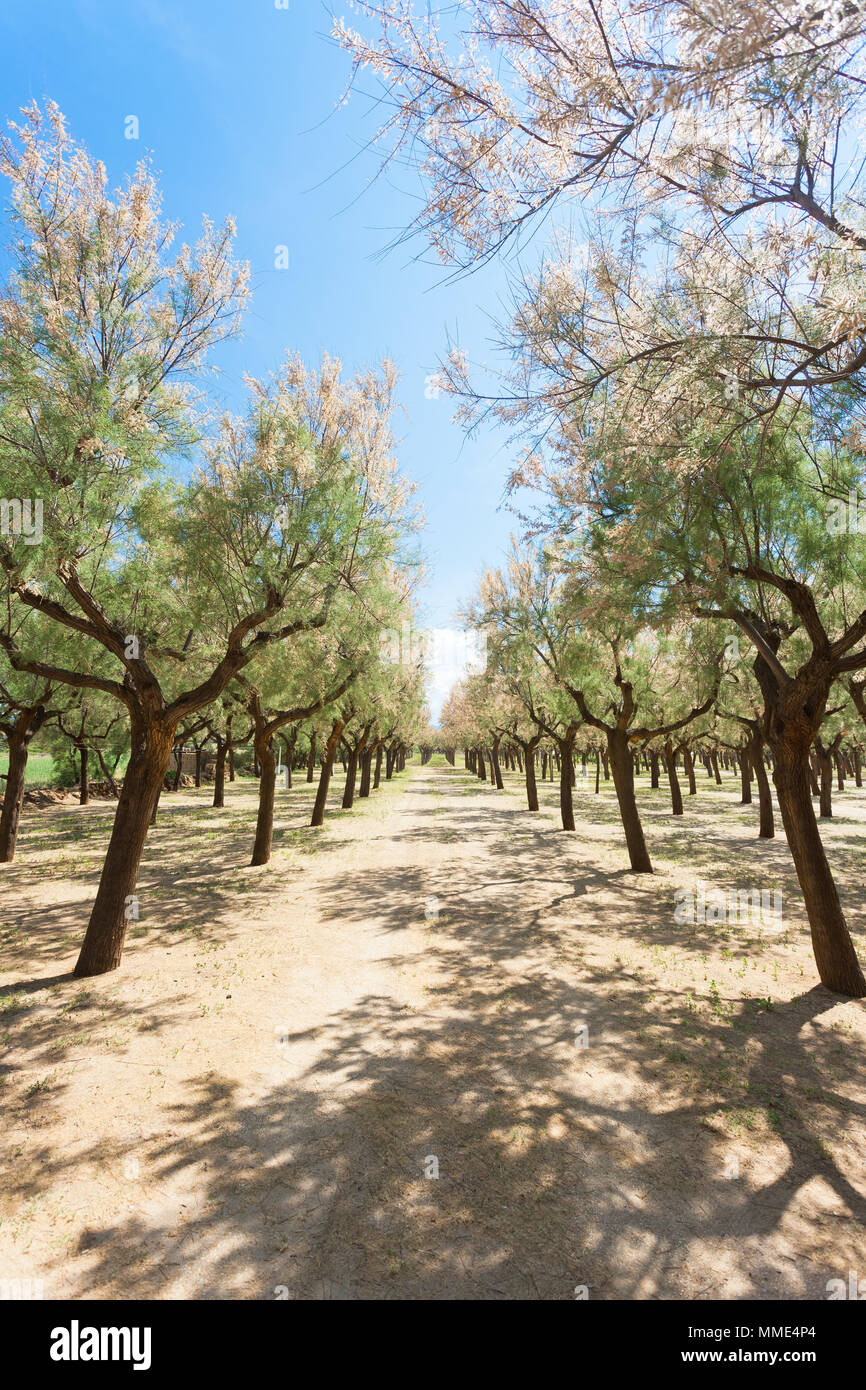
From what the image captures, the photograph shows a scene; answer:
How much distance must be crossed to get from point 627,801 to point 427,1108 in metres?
9.56

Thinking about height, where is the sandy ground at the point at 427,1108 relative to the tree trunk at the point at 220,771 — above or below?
below

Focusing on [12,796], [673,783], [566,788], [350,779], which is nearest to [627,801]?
[566,788]

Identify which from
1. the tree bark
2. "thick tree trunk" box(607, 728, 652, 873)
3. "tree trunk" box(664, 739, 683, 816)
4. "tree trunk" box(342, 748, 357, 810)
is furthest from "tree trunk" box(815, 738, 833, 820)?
"tree trunk" box(342, 748, 357, 810)

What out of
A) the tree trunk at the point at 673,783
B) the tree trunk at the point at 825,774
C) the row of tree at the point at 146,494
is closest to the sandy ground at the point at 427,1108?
the row of tree at the point at 146,494

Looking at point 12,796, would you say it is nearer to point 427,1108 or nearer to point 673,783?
point 427,1108

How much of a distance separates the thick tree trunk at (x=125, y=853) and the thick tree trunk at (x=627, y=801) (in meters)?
9.45

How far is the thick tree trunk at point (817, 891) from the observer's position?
635cm

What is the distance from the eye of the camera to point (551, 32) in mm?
2994

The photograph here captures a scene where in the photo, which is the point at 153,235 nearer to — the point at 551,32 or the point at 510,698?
the point at 551,32

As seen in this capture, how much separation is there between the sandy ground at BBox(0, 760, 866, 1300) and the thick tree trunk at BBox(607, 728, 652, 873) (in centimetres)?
348

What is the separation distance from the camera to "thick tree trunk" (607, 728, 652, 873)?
1271cm

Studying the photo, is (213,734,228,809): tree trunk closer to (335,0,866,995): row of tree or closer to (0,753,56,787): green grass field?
(0,753,56,787): green grass field

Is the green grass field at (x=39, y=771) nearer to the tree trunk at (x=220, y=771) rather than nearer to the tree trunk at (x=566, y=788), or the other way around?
the tree trunk at (x=220, y=771)

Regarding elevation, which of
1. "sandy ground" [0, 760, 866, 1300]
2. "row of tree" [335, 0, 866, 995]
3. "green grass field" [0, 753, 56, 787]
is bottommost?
"sandy ground" [0, 760, 866, 1300]
